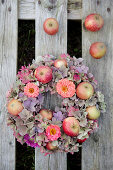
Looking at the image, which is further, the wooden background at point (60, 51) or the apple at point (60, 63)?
the wooden background at point (60, 51)

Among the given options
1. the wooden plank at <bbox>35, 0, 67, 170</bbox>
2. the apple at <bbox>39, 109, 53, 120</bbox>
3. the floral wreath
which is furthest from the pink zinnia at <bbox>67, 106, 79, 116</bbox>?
the wooden plank at <bbox>35, 0, 67, 170</bbox>

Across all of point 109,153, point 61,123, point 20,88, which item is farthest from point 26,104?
point 109,153

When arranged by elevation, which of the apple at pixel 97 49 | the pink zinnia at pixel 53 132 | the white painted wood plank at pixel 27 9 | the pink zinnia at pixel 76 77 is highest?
the white painted wood plank at pixel 27 9

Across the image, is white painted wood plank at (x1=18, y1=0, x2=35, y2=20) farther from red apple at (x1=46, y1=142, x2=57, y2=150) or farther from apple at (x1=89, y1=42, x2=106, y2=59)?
red apple at (x1=46, y1=142, x2=57, y2=150)

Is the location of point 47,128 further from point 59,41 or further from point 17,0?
point 17,0

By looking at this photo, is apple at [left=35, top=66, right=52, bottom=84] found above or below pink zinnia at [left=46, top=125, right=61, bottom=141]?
above

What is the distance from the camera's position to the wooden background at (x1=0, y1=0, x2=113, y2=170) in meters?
1.36

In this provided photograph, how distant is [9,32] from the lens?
4.61 feet

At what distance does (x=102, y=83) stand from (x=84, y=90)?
255 millimetres

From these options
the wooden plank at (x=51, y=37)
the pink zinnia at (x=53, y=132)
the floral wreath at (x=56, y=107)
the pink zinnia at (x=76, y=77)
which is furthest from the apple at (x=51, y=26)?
the pink zinnia at (x=53, y=132)

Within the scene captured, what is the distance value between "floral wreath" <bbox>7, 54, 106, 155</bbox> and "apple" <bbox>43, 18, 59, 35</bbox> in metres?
0.21

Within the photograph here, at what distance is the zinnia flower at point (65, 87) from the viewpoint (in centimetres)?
119

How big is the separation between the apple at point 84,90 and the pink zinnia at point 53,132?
241 millimetres

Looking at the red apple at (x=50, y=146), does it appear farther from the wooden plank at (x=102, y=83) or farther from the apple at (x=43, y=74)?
the apple at (x=43, y=74)
